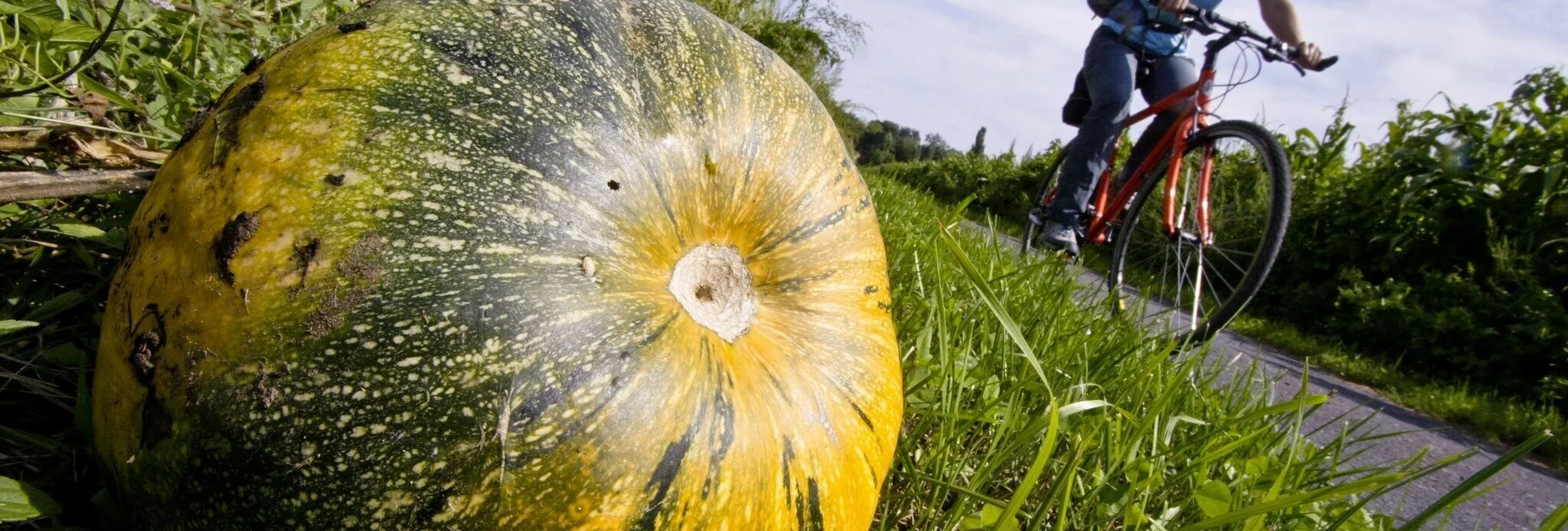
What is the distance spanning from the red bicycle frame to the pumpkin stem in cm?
Result: 278

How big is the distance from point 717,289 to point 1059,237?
299 cm

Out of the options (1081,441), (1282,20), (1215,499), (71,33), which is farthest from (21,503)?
(1282,20)

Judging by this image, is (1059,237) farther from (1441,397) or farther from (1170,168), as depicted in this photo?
(1441,397)

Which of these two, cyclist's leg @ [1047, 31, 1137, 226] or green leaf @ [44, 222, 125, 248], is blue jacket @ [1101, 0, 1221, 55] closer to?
cyclist's leg @ [1047, 31, 1137, 226]

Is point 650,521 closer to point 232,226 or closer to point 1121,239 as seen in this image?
point 232,226

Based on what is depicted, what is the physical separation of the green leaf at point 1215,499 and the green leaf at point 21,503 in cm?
169

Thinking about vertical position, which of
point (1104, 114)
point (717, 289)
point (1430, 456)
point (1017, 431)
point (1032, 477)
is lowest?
point (1430, 456)

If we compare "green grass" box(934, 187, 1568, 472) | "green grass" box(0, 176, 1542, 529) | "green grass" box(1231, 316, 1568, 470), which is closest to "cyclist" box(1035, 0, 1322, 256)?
"green grass" box(934, 187, 1568, 472)

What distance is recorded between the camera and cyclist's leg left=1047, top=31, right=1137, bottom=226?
12.4ft

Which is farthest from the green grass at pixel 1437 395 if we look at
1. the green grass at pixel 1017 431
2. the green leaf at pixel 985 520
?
the green leaf at pixel 985 520

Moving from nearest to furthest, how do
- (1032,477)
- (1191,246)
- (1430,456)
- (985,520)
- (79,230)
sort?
(1032,477), (985,520), (79,230), (1430,456), (1191,246)

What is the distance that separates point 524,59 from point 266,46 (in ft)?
5.25

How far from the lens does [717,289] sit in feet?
4.04

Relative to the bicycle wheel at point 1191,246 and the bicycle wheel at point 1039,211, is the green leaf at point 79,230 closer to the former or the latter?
the bicycle wheel at point 1191,246
